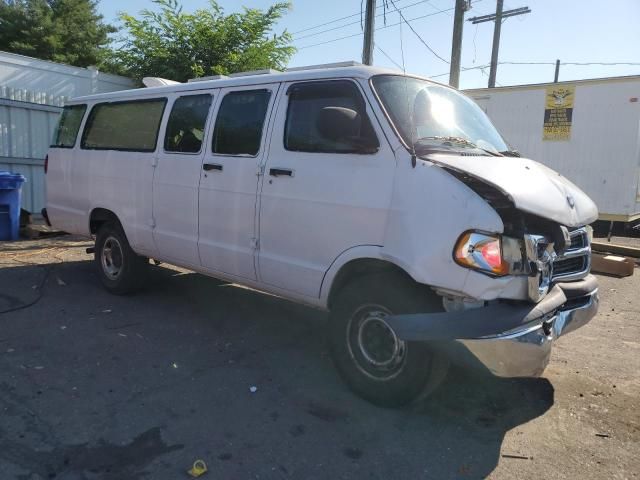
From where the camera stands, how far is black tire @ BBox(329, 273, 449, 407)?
3.42 metres

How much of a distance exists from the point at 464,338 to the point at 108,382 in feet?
8.61

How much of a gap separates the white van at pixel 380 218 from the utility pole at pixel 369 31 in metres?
8.42

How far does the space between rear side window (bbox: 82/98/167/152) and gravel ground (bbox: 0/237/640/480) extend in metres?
1.82

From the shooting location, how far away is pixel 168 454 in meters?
3.09

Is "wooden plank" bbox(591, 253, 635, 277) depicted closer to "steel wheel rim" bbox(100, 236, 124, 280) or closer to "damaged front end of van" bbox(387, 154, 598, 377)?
"damaged front end of van" bbox(387, 154, 598, 377)

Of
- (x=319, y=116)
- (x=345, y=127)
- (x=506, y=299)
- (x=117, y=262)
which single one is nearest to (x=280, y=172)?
(x=319, y=116)

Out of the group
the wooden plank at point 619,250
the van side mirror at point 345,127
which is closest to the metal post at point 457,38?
the wooden plank at point 619,250

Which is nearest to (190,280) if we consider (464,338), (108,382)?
(108,382)

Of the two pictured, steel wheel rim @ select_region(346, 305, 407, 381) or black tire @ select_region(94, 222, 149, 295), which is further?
black tire @ select_region(94, 222, 149, 295)

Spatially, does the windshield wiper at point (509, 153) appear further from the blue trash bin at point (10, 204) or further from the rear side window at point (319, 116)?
the blue trash bin at point (10, 204)

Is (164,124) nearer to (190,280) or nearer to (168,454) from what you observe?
(190,280)

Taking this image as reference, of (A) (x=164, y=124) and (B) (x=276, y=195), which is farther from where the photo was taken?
(A) (x=164, y=124)

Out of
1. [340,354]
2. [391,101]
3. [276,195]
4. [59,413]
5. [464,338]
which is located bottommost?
[59,413]

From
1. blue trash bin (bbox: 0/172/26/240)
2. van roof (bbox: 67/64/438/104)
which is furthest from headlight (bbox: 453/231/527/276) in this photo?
blue trash bin (bbox: 0/172/26/240)
